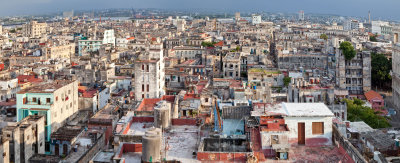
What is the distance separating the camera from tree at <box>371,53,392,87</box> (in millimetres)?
51184

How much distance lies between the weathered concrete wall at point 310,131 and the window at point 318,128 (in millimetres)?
110

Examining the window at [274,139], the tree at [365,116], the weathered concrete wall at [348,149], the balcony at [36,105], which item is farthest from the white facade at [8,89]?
the weathered concrete wall at [348,149]

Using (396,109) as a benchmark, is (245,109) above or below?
above

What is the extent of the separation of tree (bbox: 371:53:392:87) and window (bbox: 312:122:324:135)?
39.4 meters

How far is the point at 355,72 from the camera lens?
47.8m

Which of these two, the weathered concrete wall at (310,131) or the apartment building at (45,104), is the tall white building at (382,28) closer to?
the apartment building at (45,104)

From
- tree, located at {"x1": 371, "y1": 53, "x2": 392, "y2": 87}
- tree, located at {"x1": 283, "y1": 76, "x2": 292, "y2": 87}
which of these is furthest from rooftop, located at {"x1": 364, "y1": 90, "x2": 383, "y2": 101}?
tree, located at {"x1": 283, "y1": 76, "x2": 292, "y2": 87}

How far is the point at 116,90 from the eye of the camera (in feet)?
137

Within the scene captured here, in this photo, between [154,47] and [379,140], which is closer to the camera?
[379,140]

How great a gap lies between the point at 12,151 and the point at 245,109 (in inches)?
534

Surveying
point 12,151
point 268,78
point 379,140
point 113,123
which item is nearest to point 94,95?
point 113,123

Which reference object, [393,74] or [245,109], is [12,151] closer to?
[245,109]

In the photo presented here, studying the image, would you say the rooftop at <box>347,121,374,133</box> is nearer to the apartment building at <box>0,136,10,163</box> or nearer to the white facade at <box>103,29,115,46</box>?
the apartment building at <box>0,136,10,163</box>

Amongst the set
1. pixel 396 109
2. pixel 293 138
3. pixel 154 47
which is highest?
pixel 154 47
